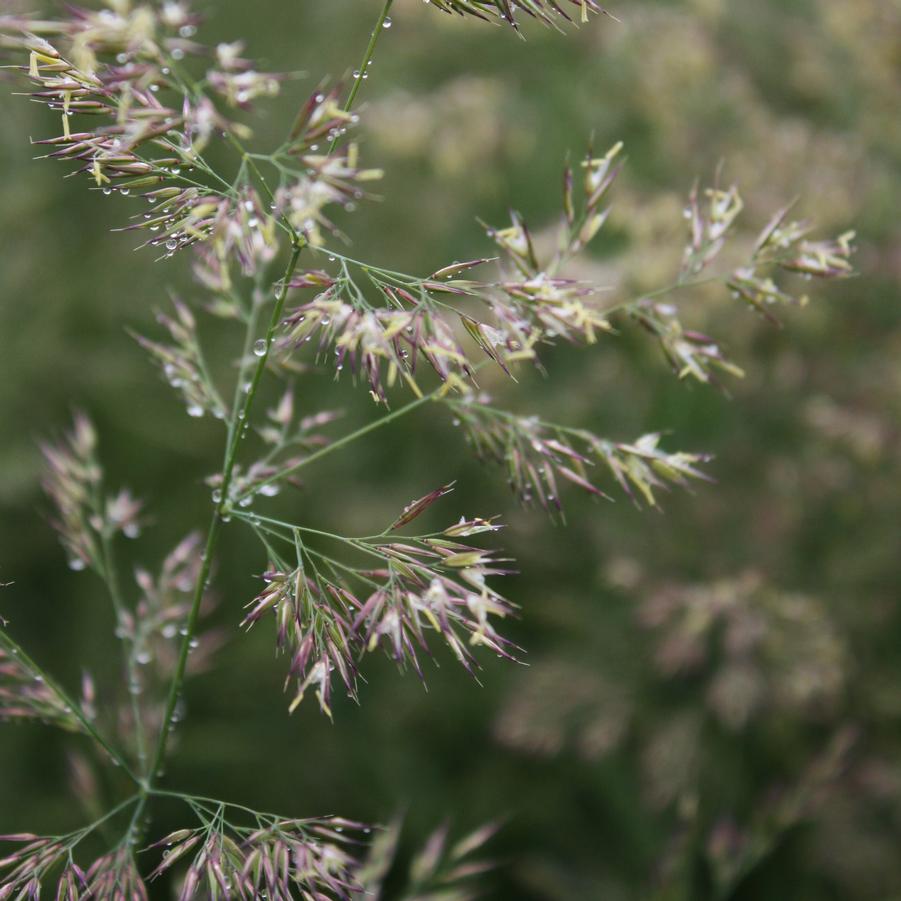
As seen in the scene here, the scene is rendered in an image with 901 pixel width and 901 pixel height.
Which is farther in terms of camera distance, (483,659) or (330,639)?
(483,659)

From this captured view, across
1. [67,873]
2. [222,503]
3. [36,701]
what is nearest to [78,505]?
[36,701]

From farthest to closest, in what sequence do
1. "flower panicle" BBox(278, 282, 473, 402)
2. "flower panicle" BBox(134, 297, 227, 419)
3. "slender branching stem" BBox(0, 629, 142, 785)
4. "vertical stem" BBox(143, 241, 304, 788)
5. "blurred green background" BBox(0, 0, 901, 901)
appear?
"blurred green background" BBox(0, 0, 901, 901) → "flower panicle" BBox(134, 297, 227, 419) → "slender branching stem" BBox(0, 629, 142, 785) → "vertical stem" BBox(143, 241, 304, 788) → "flower panicle" BBox(278, 282, 473, 402)

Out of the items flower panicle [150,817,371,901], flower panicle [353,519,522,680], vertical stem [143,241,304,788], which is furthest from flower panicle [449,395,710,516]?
flower panicle [150,817,371,901]

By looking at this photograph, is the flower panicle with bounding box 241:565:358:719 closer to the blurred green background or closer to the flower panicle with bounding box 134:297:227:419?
the flower panicle with bounding box 134:297:227:419

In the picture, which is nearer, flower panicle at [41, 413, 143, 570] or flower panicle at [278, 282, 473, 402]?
flower panicle at [278, 282, 473, 402]

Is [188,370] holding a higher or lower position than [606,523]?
higher

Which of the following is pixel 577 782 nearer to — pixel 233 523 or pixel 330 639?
pixel 233 523

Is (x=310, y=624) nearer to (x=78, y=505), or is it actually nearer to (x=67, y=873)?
(x=67, y=873)

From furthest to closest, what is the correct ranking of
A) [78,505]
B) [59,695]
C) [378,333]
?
[78,505] < [59,695] < [378,333]

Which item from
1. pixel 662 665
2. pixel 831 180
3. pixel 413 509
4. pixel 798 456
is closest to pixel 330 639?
pixel 413 509
